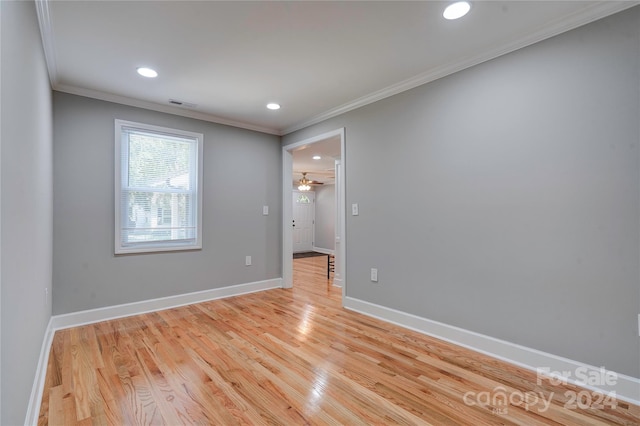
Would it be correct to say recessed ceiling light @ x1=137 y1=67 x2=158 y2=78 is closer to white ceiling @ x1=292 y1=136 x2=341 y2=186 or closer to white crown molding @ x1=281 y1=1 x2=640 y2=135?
white crown molding @ x1=281 y1=1 x2=640 y2=135

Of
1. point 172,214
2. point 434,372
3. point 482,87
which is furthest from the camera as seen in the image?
point 172,214

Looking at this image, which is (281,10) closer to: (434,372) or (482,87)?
(482,87)

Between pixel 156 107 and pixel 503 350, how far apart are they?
4.20 meters

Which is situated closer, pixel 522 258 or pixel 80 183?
pixel 522 258

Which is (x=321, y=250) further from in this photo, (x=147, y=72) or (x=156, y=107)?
(x=147, y=72)

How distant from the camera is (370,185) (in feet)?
11.0

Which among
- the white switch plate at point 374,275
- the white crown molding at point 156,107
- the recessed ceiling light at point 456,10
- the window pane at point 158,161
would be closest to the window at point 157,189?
the window pane at point 158,161

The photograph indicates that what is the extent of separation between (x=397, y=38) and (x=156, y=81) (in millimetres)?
2253

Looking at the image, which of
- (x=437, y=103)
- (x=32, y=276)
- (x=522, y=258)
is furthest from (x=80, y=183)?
(x=522, y=258)

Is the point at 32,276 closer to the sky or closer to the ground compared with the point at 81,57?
closer to the ground

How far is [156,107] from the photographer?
355cm

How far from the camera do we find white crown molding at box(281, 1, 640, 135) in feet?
6.11

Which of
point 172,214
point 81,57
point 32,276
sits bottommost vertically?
point 32,276

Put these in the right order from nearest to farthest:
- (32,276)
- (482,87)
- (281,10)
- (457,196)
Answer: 1. (32,276)
2. (281,10)
3. (482,87)
4. (457,196)
